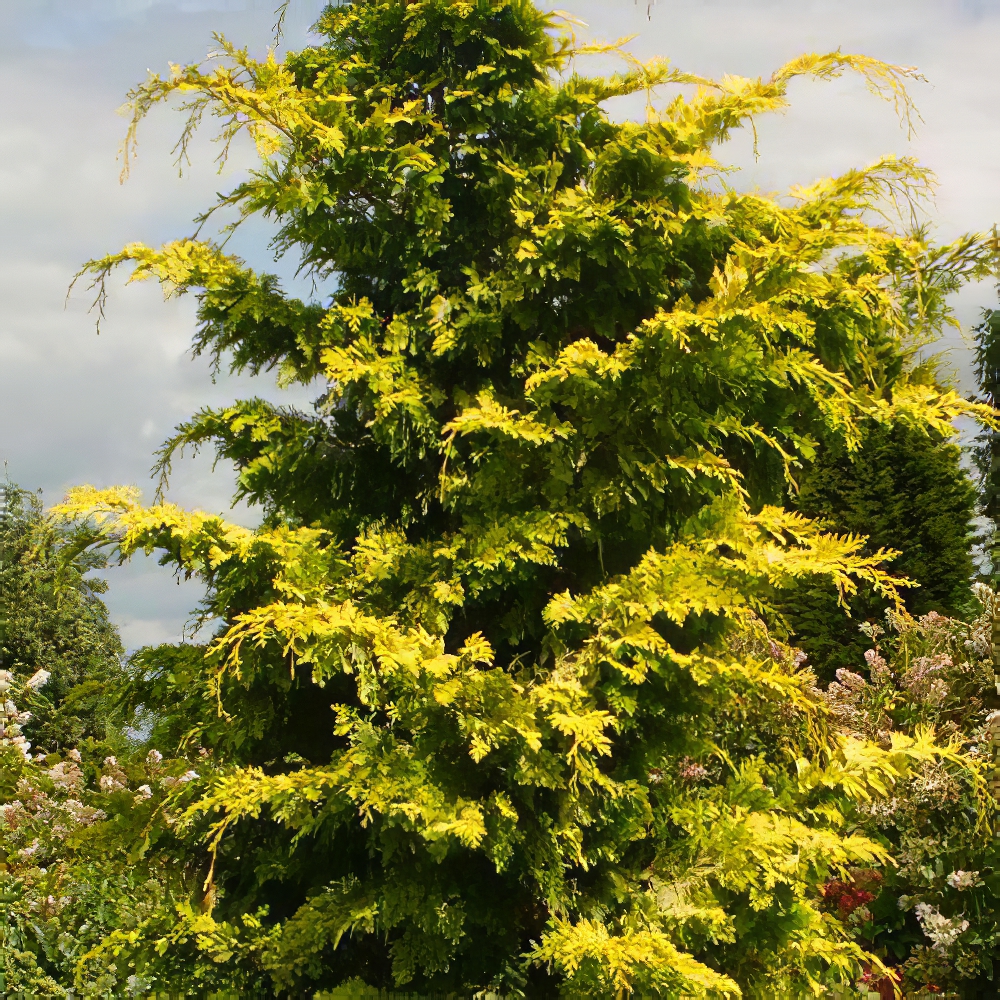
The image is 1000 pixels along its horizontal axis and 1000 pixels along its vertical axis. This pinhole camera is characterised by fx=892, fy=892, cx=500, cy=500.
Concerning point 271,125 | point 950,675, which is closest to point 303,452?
point 271,125

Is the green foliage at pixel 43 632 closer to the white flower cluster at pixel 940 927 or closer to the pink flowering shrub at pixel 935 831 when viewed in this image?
the pink flowering shrub at pixel 935 831

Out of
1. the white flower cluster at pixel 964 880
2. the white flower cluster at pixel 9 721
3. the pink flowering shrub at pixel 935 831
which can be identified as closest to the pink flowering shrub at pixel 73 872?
the white flower cluster at pixel 9 721

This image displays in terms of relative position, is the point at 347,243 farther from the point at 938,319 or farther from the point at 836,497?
the point at 836,497

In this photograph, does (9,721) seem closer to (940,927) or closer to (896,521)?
(940,927)

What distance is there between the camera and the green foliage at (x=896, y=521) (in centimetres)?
1334

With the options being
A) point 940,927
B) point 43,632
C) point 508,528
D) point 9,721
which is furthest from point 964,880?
point 43,632

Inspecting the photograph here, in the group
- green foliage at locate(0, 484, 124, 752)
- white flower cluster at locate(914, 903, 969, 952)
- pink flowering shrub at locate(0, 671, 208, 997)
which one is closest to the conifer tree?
pink flowering shrub at locate(0, 671, 208, 997)

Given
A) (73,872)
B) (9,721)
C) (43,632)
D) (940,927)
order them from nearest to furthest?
(73,872) → (940,927) → (9,721) → (43,632)

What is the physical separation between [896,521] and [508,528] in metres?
10.2

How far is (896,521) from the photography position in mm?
13617

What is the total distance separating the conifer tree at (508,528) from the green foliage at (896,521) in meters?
7.49

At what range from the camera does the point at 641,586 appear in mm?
5281

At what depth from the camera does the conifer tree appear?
5.07 m

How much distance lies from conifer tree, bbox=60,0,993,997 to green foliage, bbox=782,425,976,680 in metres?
7.49
